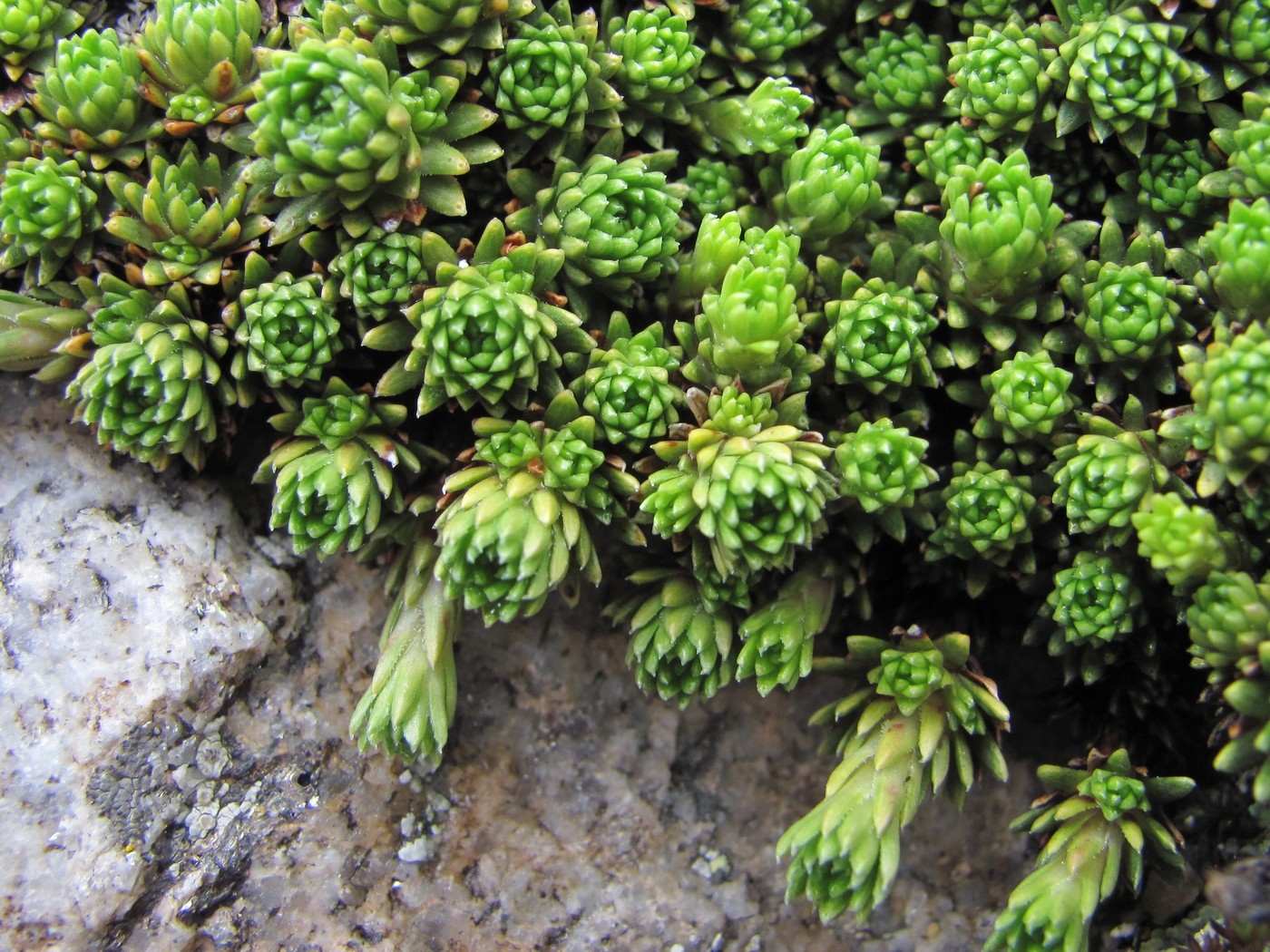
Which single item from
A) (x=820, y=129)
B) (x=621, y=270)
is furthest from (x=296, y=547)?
(x=820, y=129)

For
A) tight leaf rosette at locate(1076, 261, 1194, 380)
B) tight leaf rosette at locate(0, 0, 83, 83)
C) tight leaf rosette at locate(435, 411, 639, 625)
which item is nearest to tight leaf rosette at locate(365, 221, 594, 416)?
tight leaf rosette at locate(435, 411, 639, 625)

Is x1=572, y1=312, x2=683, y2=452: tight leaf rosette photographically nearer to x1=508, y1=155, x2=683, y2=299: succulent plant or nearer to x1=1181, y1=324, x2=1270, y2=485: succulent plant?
x1=508, y1=155, x2=683, y2=299: succulent plant

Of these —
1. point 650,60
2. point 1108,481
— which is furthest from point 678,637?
point 650,60

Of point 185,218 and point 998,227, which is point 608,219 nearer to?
point 998,227

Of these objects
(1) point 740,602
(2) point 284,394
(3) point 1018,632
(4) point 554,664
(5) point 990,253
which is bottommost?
(4) point 554,664

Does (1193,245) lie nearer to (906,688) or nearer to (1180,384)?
(1180,384)

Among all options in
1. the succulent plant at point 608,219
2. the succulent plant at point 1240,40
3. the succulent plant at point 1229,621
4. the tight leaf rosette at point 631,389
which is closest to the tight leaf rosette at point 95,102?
the succulent plant at point 608,219
